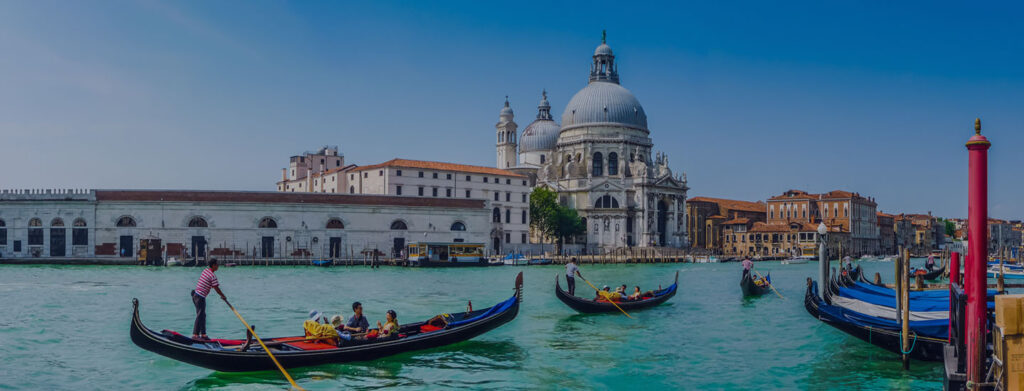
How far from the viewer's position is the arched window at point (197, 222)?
36.3 meters

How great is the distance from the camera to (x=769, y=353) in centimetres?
1148

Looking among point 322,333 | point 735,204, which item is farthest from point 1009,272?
point 735,204

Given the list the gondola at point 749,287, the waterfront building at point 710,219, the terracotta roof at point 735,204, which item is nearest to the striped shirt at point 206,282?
the gondola at point 749,287

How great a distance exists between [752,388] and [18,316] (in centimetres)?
1300

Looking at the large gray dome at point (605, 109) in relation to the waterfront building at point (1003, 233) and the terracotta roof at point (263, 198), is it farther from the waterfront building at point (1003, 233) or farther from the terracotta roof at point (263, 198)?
the waterfront building at point (1003, 233)

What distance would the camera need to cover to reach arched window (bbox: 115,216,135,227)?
35656 millimetres

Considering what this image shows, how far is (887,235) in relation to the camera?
253ft

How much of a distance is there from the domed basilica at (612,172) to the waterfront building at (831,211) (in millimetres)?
11273

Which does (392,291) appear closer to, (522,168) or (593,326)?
(593,326)

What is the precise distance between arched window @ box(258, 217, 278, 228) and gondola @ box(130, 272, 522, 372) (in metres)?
27.9

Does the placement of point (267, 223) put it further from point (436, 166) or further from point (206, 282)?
point (206, 282)

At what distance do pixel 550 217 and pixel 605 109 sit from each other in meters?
11.9

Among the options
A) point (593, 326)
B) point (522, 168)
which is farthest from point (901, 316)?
point (522, 168)

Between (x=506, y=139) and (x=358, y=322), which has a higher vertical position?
(x=506, y=139)
